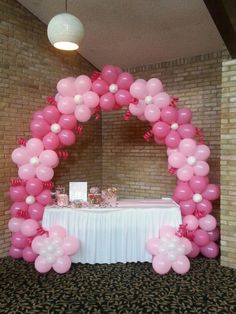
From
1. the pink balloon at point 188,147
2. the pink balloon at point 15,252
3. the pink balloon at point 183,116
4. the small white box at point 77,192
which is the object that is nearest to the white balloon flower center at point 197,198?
the pink balloon at point 188,147

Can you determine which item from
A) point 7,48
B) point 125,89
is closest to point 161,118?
point 125,89

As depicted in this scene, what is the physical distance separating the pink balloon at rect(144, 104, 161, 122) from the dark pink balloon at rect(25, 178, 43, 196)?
1678 mm

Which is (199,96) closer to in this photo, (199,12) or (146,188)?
(199,12)

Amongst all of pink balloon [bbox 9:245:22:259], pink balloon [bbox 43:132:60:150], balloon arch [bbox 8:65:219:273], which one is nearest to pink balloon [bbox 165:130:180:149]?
balloon arch [bbox 8:65:219:273]

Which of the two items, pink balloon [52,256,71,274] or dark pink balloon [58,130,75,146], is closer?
pink balloon [52,256,71,274]

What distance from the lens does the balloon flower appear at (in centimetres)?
389

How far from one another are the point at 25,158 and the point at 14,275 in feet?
4.79

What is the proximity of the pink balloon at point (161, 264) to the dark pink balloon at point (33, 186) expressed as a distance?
Result: 68.8 inches

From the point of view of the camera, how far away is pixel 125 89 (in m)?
4.33

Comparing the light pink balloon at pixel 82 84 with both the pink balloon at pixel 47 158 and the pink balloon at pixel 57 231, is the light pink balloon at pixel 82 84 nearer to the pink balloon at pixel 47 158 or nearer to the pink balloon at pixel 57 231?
the pink balloon at pixel 47 158

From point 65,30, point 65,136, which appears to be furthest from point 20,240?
point 65,30

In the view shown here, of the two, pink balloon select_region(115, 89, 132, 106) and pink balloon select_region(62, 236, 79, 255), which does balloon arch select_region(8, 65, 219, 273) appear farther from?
pink balloon select_region(62, 236, 79, 255)

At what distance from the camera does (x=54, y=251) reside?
3918mm

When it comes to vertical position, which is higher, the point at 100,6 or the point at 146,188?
the point at 100,6
